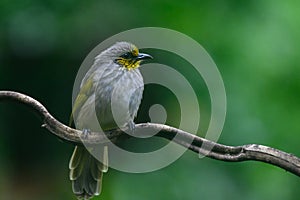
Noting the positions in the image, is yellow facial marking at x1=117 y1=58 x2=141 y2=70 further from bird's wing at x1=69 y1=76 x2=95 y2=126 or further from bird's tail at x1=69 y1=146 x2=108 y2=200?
bird's tail at x1=69 y1=146 x2=108 y2=200

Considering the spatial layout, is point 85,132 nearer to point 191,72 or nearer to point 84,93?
point 84,93

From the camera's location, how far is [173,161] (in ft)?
16.4

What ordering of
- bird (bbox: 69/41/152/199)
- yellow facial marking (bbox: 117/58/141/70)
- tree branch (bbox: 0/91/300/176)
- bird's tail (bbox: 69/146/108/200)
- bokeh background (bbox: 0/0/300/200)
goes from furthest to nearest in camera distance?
bokeh background (bbox: 0/0/300/200), yellow facial marking (bbox: 117/58/141/70), bird's tail (bbox: 69/146/108/200), bird (bbox: 69/41/152/199), tree branch (bbox: 0/91/300/176)

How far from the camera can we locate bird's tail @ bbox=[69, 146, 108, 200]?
3914 millimetres

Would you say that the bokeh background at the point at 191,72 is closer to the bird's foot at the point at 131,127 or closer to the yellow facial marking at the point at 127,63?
the yellow facial marking at the point at 127,63

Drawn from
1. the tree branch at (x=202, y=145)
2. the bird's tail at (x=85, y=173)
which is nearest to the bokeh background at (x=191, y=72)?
the bird's tail at (x=85, y=173)

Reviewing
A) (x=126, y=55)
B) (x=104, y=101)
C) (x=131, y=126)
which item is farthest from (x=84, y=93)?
(x=131, y=126)

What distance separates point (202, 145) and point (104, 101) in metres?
1.00

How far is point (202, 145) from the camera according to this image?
9.68ft

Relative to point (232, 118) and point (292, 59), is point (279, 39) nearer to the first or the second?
point (292, 59)

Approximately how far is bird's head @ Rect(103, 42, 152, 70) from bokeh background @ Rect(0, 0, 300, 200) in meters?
1.11

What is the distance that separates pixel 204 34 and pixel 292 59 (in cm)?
67

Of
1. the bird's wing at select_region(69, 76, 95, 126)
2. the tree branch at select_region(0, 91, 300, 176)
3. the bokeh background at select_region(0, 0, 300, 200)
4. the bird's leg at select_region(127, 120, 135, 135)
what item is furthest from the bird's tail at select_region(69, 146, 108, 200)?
the bokeh background at select_region(0, 0, 300, 200)

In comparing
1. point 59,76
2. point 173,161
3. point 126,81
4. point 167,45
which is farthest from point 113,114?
point 59,76
